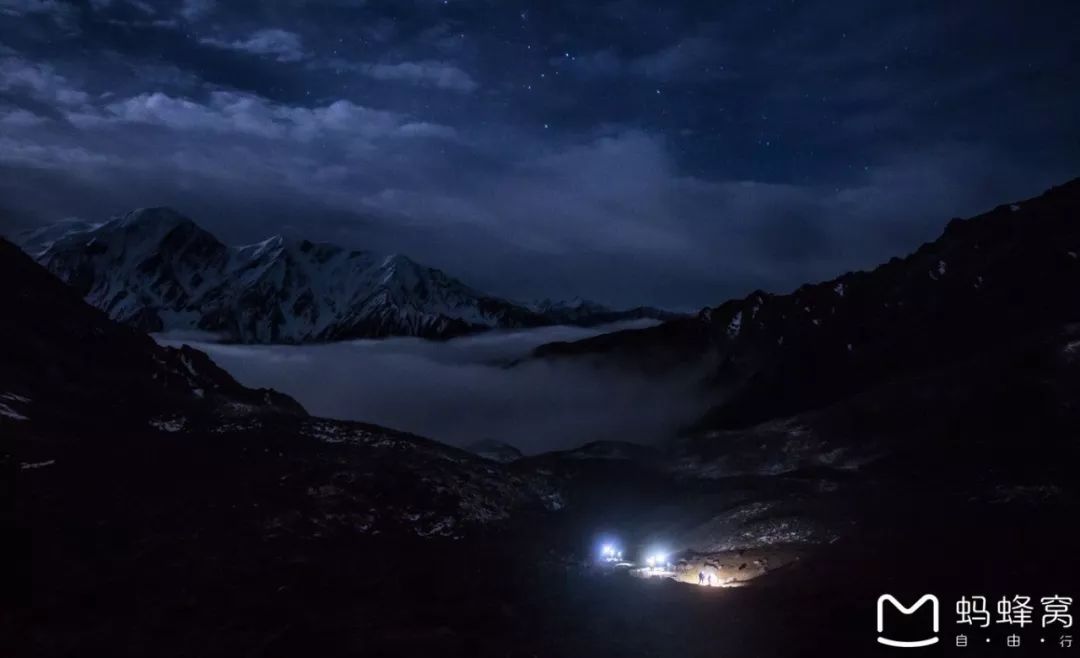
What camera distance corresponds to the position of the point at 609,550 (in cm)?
8650

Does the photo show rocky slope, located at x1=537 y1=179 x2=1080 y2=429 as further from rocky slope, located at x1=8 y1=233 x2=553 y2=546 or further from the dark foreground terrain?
rocky slope, located at x1=8 y1=233 x2=553 y2=546

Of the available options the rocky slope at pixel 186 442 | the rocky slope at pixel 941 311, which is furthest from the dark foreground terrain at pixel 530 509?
the rocky slope at pixel 941 311

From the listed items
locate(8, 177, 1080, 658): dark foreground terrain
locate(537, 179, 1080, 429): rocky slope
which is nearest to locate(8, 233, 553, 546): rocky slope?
locate(8, 177, 1080, 658): dark foreground terrain

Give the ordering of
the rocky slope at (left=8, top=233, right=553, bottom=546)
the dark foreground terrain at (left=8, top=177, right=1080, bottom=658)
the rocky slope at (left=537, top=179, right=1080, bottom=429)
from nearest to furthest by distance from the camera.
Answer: the dark foreground terrain at (left=8, top=177, right=1080, bottom=658), the rocky slope at (left=8, top=233, right=553, bottom=546), the rocky slope at (left=537, top=179, right=1080, bottom=429)

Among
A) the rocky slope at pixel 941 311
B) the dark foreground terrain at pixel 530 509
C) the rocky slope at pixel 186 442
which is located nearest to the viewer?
the dark foreground terrain at pixel 530 509

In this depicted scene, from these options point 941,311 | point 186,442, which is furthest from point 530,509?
point 941,311

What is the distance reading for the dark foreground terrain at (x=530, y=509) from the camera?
5341cm

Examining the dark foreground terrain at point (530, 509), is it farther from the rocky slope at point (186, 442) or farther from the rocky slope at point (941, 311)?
the rocky slope at point (941, 311)

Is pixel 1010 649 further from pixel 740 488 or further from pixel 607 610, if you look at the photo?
pixel 740 488

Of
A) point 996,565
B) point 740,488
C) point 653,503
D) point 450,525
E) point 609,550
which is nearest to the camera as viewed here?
point 996,565

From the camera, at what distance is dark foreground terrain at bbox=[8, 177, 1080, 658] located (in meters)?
53.4

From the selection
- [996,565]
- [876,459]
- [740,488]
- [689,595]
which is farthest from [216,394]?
[996,565]

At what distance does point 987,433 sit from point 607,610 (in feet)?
257

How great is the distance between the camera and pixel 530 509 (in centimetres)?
10938
